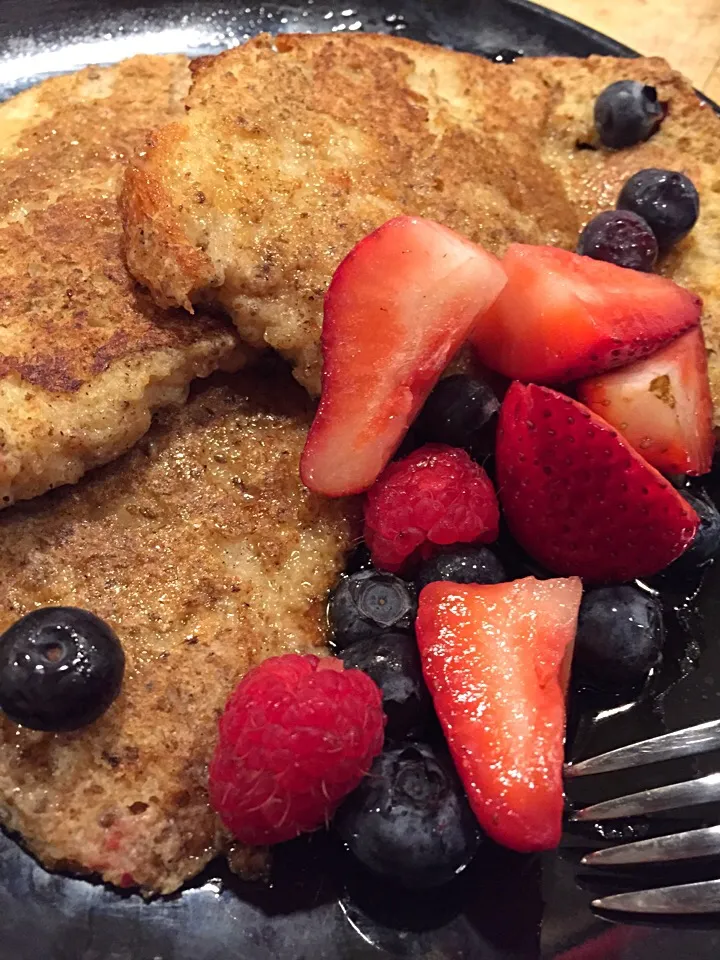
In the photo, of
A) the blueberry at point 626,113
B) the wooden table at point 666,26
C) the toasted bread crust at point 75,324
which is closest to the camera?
the toasted bread crust at point 75,324

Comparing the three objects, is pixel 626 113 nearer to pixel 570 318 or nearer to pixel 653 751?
pixel 570 318

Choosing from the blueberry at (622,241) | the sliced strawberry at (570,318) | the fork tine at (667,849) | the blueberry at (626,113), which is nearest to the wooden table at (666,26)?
the blueberry at (626,113)

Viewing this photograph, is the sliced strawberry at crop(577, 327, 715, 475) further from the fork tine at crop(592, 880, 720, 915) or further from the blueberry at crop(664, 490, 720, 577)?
the fork tine at crop(592, 880, 720, 915)

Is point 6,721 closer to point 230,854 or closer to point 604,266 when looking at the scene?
point 230,854

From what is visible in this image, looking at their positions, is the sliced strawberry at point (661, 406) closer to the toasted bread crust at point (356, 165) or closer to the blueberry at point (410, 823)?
the toasted bread crust at point (356, 165)

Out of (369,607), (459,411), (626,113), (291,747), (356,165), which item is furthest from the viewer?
(626,113)

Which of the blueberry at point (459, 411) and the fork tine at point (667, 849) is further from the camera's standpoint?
the blueberry at point (459, 411)

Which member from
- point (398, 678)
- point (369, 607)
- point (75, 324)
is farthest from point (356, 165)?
point (398, 678)
